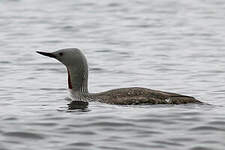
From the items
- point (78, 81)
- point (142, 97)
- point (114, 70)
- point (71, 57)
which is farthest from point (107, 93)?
point (114, 70)

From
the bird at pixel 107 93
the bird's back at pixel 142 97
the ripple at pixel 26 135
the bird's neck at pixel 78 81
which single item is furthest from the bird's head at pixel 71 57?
the ripple at pixel 26 135

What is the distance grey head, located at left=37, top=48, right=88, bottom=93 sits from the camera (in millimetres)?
12148

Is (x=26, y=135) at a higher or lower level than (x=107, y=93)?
lower

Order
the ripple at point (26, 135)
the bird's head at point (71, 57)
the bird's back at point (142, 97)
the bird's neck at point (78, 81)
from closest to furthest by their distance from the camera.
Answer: the ripple at point (26, 135) → the bird's back at point (142, 97) → the bird's head at point (71, 57) → the bird's neck at point (78, 81)

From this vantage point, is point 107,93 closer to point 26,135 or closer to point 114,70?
point 26,135

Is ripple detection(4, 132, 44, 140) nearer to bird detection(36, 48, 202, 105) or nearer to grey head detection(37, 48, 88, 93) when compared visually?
bird detection(36, 48, 202, 105)

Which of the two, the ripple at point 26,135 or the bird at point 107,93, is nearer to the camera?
the ripple at point 26,135

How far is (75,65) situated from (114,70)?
3.33 meters

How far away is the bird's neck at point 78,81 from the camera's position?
1227 centimetres

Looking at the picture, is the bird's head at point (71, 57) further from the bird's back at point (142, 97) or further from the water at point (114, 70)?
the bird's back at point (142, 97)

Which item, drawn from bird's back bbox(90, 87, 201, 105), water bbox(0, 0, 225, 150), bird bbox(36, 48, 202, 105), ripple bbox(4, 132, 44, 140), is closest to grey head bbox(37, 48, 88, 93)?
bird bbox(36, 48, 202, 105)

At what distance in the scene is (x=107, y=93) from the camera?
11.7 m

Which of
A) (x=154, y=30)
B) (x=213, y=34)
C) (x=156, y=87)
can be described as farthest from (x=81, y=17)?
(x=156, y=87)

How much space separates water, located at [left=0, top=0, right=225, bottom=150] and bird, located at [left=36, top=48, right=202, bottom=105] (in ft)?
0.39
